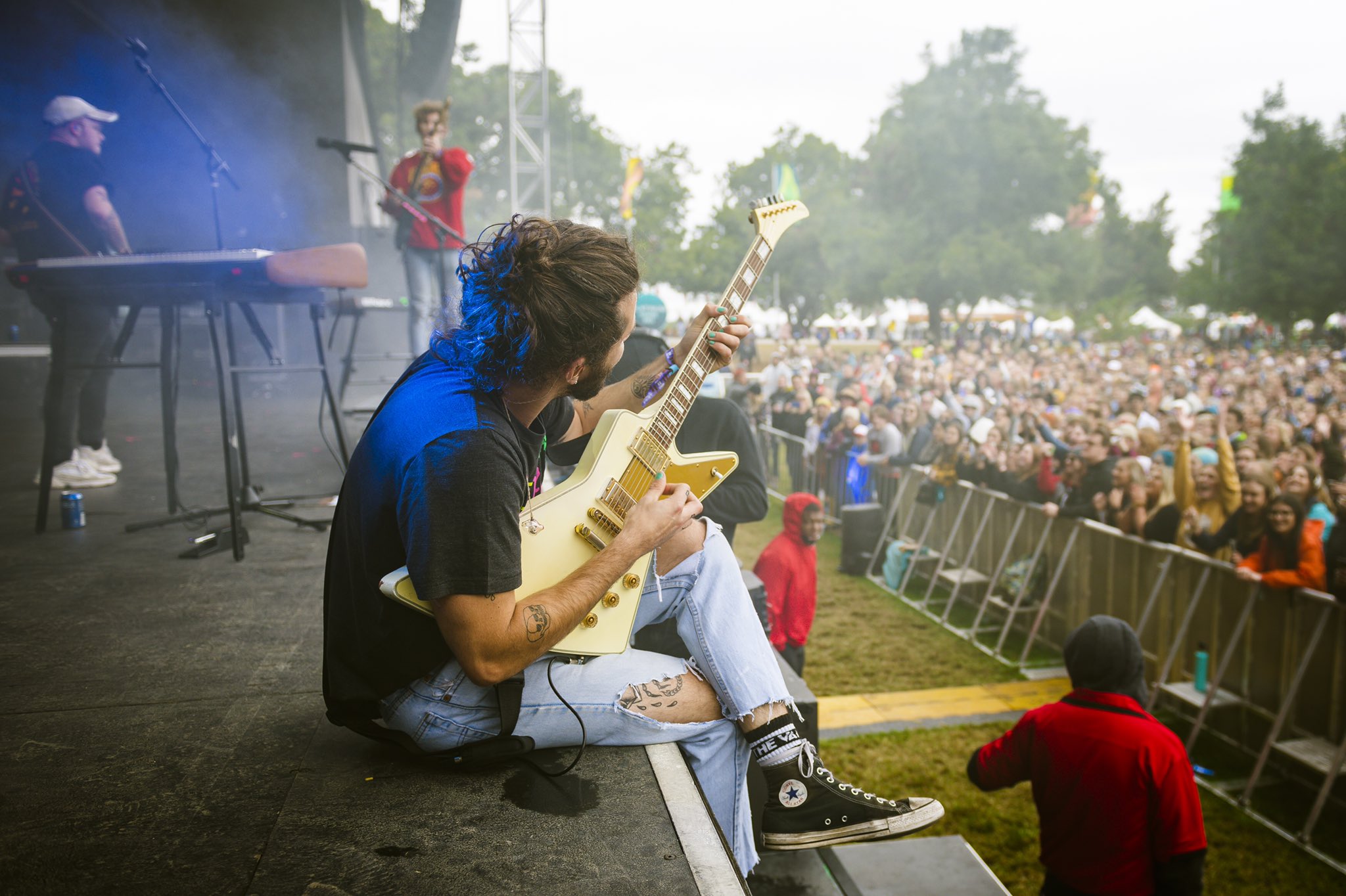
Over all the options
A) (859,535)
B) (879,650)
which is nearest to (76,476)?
(879,650)

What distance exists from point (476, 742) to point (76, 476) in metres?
4.39

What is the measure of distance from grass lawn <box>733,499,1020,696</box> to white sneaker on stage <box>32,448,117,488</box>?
16.6 feet

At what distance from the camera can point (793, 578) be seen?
5.63 metres

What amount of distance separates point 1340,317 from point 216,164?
47436mm

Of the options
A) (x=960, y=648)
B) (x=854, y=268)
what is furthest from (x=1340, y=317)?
(x=960, y=648)

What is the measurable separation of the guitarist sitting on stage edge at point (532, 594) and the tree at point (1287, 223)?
38.8 metres

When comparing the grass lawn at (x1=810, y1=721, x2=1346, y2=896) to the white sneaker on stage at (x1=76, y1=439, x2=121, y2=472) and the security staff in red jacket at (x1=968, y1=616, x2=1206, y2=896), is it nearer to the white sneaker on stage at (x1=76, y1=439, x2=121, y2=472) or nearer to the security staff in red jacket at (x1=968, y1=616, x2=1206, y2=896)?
the security staff in red jacket at (x1=968, y1=616, x2=1206, y2=896)

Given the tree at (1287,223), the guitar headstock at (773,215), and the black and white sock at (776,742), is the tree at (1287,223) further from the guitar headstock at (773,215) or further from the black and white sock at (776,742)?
the black and white sock at (776,742)

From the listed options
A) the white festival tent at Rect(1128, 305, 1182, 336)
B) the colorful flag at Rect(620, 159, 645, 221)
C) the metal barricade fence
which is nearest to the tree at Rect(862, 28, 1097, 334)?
the colorful flag at Rect(620, 159, 645, 221)

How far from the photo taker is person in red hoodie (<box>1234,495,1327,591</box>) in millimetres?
5449

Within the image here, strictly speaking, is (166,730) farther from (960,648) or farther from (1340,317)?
(1340,317)

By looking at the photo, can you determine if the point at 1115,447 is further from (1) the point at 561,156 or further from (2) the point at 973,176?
(1) the point at 561,156

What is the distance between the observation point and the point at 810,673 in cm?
725

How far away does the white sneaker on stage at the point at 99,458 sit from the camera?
529 centimetres
